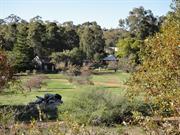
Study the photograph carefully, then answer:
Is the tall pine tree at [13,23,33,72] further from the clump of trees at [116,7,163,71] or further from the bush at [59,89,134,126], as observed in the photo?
the bush at [59,89,134,126]

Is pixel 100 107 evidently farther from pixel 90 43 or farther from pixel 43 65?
pixel 90 43

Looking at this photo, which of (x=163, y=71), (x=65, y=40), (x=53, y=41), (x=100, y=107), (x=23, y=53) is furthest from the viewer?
(x=65, y=40)

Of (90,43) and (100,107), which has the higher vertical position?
(90,43)

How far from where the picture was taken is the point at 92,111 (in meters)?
21.2

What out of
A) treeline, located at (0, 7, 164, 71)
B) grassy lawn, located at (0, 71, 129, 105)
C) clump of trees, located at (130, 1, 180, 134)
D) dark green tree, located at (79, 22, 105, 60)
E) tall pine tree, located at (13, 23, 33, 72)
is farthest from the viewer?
dark green tree, located at (79, 22, 105, 60)

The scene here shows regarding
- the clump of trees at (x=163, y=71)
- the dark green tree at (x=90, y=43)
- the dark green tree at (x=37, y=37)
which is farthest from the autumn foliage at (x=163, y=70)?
the dark green tree at (x=90, y=43)

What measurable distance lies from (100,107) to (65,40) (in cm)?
5930

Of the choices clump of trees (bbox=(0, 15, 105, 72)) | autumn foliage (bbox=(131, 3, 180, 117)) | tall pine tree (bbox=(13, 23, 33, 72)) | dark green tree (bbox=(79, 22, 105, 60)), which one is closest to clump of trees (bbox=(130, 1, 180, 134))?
autumn foliage (bbox=(131, 3, 180, 117))

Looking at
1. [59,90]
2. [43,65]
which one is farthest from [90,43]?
[59,90]

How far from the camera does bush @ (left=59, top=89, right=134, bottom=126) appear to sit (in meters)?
20.8

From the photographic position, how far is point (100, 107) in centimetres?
2131

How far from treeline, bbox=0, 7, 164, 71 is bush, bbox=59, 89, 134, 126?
1555 inches

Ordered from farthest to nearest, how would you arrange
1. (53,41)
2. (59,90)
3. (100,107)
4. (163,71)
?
(53,41) → (59,90) → (100,107) → (163,71)

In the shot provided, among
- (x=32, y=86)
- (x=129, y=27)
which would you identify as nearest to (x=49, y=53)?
(x=129, y=27)
